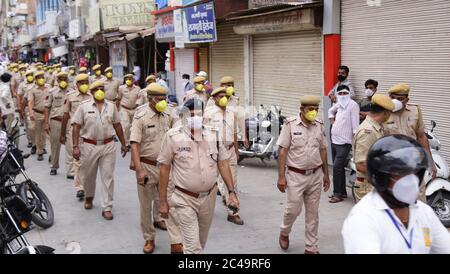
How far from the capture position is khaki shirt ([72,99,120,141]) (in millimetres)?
7316

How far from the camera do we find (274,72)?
13047 millimetres

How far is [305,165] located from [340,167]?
2.43 metres

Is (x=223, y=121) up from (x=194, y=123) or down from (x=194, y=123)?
down

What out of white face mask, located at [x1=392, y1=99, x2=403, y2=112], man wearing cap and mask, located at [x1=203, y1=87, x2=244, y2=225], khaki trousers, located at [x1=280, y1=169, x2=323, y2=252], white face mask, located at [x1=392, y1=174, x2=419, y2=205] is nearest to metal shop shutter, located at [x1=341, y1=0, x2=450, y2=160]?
white face mask, located at [x1=392, y1=99, x2=403, y2=112]

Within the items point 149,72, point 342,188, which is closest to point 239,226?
point 342,188

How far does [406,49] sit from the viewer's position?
8930 millimetres

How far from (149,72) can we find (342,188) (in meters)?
15.6

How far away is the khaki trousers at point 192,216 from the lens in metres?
4.56

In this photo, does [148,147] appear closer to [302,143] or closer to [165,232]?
[165,232]

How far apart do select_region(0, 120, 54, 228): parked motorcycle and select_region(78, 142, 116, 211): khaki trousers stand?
68 cm

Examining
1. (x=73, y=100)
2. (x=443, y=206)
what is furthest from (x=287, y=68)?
(x=443, y=206)

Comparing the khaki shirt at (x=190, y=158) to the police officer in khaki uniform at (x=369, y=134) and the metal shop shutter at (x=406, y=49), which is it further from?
the metal shop shutter at (x=406, y=49)

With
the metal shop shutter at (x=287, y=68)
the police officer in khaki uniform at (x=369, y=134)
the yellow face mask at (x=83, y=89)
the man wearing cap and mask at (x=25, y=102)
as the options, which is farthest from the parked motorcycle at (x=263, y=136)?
the police officer in khaki uniform at (x=369, y=134)
